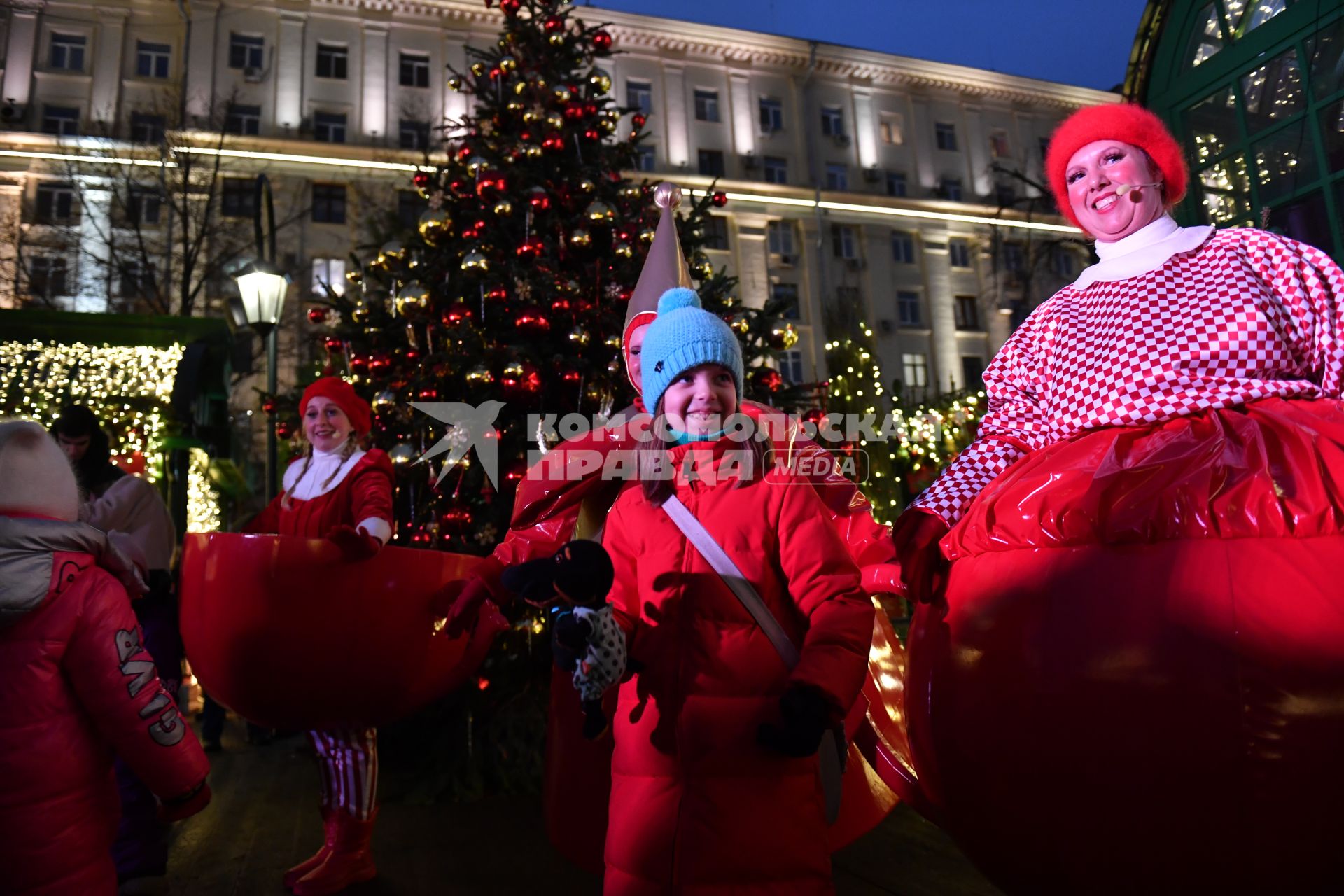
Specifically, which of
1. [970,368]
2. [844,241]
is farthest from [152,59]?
[970,368]

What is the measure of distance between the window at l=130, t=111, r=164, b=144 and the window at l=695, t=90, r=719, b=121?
17776mm

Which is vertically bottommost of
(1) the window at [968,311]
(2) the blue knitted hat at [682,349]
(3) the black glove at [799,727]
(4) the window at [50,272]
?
(3) the black glove at [799,727]

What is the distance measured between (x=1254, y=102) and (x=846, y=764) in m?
3.22

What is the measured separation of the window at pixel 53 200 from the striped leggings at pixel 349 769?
1069 inches

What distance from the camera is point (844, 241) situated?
3291cm

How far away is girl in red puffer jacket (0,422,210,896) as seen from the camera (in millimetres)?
2016

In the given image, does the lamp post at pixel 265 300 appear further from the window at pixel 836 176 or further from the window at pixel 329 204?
the window at pixel 836 176

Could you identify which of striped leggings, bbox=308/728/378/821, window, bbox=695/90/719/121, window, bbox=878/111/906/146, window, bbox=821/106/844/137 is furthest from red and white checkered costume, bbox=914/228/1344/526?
window, bbox=878/111/906/146

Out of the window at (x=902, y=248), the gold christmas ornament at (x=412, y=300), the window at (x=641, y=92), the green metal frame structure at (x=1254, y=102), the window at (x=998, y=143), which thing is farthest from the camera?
the window at (x=998, y=143)

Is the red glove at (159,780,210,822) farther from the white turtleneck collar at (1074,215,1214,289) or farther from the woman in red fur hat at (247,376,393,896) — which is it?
the white turtleneck collar at (1074,215,1214,289)

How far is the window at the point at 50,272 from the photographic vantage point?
2166cm

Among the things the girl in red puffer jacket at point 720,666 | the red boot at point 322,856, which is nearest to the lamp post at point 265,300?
the red boot at point 322,856

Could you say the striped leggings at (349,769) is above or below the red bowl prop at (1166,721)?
below

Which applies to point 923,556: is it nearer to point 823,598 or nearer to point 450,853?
point 823,598
